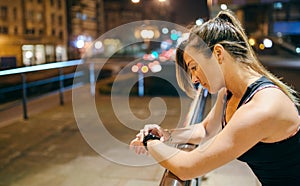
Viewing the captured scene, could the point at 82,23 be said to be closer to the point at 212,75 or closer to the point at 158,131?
the point at 158,131

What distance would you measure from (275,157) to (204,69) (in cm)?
36

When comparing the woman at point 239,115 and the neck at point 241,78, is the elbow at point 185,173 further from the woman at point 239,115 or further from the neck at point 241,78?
the neck at point 241,78

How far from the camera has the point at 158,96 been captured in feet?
25.4

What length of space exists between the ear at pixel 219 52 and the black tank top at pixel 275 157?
0.43 ft

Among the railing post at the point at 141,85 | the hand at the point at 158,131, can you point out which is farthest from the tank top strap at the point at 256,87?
the railing post at the point at 141,85

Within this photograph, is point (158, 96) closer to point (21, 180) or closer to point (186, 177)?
point (21, 180)

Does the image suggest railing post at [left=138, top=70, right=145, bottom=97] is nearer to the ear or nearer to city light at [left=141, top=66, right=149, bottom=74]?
city light at [left=141, top=66, right=149, bottom=74]

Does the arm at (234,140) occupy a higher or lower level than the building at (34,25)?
lower

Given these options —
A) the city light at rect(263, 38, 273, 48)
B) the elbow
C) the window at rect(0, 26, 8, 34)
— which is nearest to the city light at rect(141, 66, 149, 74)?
the elbow

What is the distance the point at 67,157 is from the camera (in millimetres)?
3914

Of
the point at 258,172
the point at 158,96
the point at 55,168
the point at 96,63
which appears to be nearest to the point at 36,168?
the point at 55,168

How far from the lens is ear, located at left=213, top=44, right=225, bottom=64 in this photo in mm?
1210

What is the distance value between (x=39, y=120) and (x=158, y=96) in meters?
2.80

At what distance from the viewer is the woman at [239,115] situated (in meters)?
1.08
